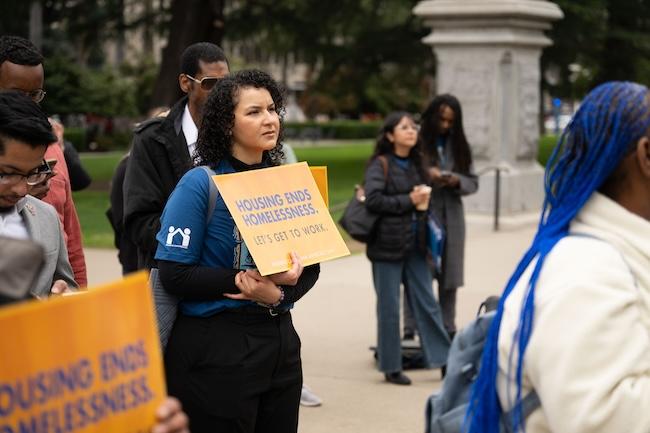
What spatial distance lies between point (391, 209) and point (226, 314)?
3.77 m

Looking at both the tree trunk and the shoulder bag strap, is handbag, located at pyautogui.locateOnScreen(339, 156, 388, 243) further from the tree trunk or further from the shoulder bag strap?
the tree trunk

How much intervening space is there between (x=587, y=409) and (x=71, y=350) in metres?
1.09

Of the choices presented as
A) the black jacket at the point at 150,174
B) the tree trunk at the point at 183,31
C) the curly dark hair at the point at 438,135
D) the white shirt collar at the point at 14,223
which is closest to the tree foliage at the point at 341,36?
the tree trunk at the point at 183,31

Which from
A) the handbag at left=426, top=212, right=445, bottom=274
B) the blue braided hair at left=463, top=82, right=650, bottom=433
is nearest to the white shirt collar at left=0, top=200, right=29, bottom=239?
the blue braided hair at left=463, top=82, right=650, bottom=433

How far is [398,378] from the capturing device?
26.6 feet

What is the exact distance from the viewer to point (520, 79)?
1691cm

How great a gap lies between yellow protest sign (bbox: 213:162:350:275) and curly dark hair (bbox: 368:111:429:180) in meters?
3.70

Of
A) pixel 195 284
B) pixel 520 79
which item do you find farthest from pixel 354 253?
pixel 195 284

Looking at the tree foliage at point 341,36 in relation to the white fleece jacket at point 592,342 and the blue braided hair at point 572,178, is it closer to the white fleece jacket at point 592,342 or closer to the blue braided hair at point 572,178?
the blue braided hair at point 572,178

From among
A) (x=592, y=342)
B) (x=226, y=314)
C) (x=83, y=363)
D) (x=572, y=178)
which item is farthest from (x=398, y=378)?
(x=83, y=363)

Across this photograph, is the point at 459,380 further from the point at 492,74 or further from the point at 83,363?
the point at 492,74

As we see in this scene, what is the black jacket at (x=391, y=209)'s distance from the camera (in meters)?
7.88

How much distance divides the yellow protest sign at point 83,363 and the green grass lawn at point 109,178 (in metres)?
12.9

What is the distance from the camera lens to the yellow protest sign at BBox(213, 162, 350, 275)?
13.1ft
